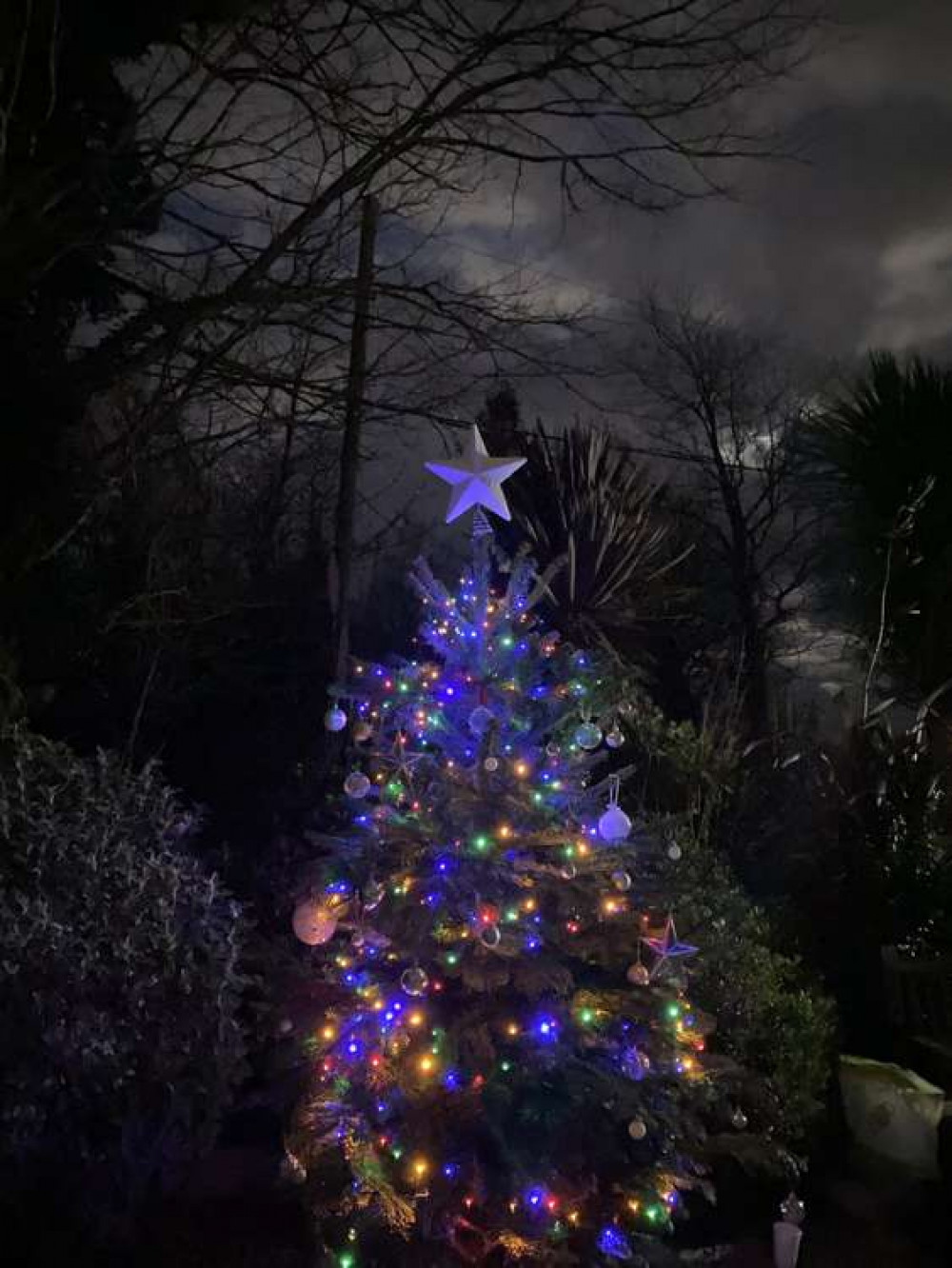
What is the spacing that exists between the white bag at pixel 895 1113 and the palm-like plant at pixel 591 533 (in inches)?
166

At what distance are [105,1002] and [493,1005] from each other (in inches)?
63.0

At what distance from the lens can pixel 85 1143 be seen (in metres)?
4.07

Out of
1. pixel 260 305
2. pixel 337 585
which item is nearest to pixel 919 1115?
pixel 260 305

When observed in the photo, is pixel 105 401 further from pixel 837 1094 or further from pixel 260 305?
pixel 837 1094

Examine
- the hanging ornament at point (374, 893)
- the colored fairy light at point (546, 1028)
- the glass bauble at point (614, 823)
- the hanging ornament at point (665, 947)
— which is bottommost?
the colored fairy light at point (546, 1028)

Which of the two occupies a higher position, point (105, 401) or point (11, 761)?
point (105, 401)

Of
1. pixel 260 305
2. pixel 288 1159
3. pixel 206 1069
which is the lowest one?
pixel 288 1159

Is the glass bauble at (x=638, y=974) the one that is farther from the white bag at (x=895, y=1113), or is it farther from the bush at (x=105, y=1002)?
the white bag at (x=895, y=1113)

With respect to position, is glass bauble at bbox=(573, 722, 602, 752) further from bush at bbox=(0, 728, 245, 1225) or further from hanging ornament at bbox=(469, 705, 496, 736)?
bush at bbox=(0, 728, 245, 1225)

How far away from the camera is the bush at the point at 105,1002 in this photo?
394 cm

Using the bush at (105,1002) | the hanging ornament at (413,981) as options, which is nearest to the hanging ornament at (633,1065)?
the hanging ornament at (413,981)

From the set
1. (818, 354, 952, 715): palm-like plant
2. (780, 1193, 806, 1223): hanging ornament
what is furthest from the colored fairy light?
(818, 354, 952, 715): palm-like plant

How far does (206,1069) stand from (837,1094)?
3525 mm

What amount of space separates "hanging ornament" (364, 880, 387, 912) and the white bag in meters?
3.12
